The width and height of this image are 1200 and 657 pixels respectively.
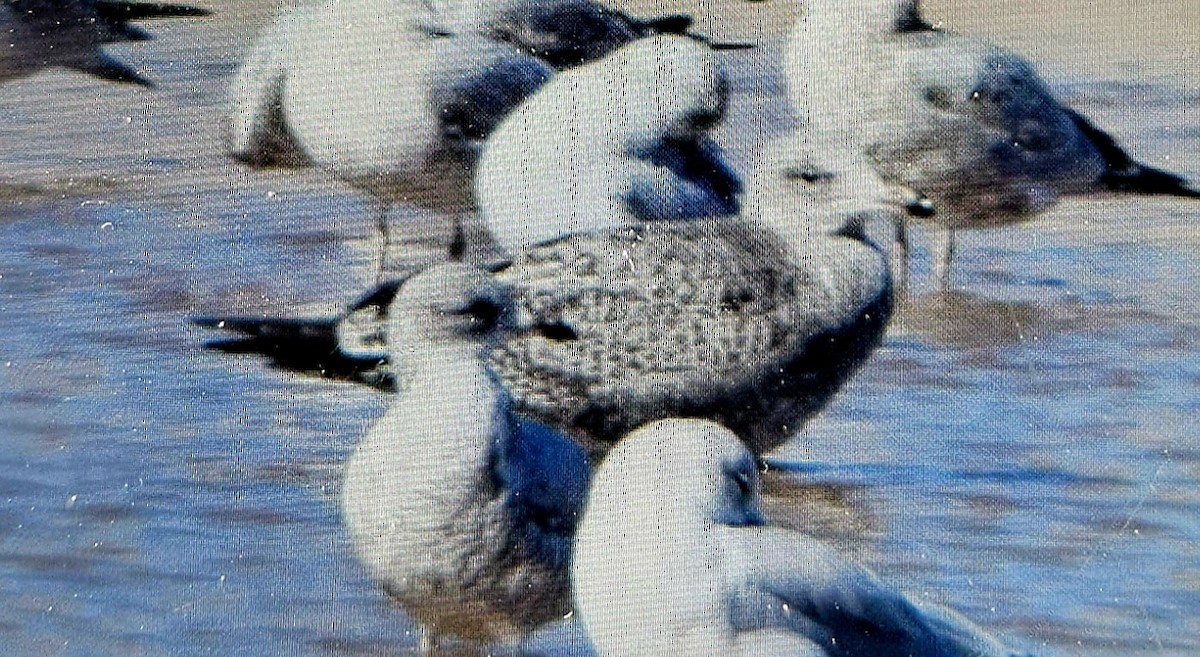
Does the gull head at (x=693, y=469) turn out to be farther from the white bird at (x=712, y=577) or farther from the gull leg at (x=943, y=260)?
the gull leg at (x=943, y=260)

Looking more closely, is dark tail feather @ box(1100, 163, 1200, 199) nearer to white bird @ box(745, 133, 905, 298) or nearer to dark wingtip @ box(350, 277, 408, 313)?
white bird @ box(745, 133, 905, 298)

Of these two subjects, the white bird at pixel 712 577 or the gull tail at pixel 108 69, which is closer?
the white bird at pixel 712 577

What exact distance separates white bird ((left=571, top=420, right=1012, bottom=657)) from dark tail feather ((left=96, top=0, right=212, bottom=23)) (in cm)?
54

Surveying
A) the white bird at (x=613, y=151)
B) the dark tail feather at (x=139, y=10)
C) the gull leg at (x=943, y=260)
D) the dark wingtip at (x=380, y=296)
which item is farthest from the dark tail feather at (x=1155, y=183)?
the dark tail feather at (x=139, y=10)

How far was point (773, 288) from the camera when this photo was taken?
130 centimetres

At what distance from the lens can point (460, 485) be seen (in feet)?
4.24

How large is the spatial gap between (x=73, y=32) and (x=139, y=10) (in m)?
0.06

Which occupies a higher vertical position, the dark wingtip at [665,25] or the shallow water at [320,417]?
the dark wingtip at [665,25]

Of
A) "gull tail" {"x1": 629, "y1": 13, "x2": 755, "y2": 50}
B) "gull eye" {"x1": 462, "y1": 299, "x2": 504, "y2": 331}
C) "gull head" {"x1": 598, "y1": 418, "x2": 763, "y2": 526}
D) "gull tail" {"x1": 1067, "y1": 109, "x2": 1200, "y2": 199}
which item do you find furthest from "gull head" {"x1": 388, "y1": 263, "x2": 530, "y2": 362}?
"gull tail" {"x1": 1067, "y1": 109, "x2": 1200, "y2": 199}

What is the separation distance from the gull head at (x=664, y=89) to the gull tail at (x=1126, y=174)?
0.99 feet

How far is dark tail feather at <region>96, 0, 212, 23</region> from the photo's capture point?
4.48ft

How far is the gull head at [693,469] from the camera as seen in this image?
4.18 feet

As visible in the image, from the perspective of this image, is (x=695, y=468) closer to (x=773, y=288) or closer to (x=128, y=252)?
(x=773, y=288)

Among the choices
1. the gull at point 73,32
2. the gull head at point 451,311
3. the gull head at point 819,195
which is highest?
the gull at point 73,32
